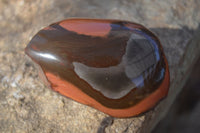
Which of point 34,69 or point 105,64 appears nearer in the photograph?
point 105,64

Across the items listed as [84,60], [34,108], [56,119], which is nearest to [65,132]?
[56,119]

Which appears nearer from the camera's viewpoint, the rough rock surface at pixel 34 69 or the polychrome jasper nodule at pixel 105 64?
the polychrome jasper nodule at pixel 105 64

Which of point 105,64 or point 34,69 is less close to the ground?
point 105,64

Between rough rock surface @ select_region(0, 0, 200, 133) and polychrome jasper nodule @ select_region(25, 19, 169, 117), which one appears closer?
polychrome jasper nodule @ select_region(25, 19, 169, 117)
